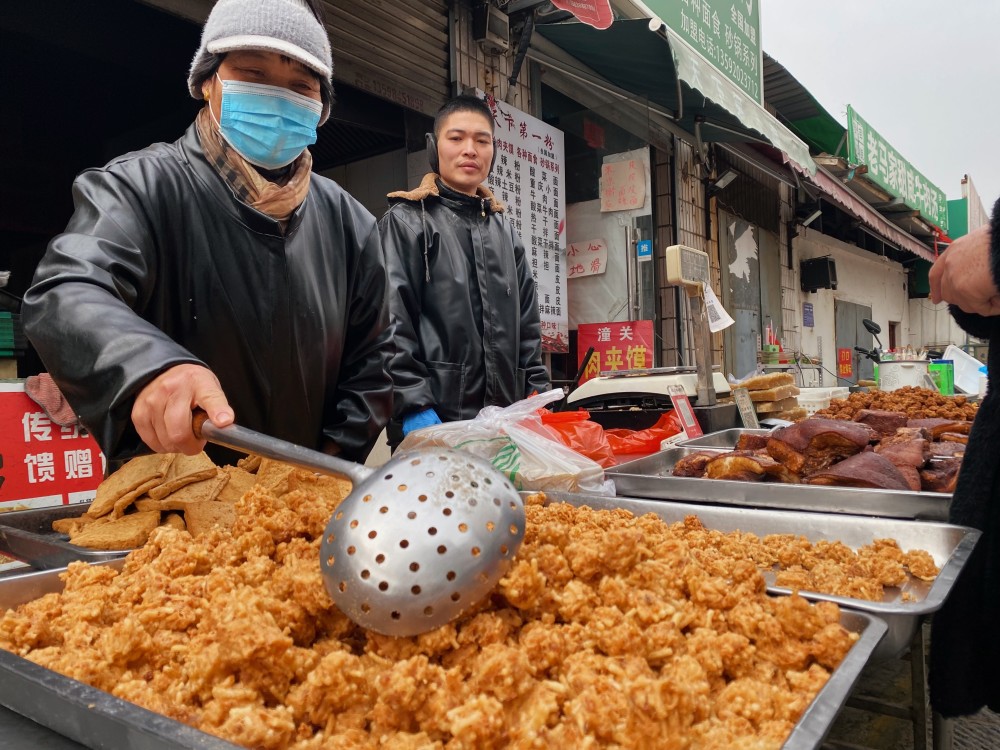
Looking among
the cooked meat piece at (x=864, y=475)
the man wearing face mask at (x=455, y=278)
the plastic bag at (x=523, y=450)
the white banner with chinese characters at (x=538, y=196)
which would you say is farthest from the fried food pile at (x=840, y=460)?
the white banner with chinese characters at (x=538, y=196)

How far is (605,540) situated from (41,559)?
1171 mm

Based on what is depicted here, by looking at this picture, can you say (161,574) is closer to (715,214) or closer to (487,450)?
(487,450)

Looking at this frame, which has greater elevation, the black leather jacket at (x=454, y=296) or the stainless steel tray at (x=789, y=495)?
the black leather jacket at (x=454, y=296)

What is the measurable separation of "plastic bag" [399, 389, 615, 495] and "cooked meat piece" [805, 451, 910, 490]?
0.64 m

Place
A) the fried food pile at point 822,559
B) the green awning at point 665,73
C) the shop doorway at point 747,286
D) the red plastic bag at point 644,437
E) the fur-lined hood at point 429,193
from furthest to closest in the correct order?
the shop doorway at point 747,286, the green awning at point 665,73, the fur-lined hood at point 429,193, the red plastic bag at point 644,437, the fried food pile at point 822,559

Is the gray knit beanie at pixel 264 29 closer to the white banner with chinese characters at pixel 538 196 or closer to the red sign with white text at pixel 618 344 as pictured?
the white banner with chinese characters at pixel 538 196

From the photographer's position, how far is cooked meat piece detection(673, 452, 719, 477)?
221cm

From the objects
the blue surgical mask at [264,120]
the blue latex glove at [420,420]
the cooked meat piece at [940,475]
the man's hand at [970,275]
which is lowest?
the cooked meat piece at [940,475]

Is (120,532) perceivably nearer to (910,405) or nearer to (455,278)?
(455,278)

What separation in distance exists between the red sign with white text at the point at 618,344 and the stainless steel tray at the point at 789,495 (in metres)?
4.23

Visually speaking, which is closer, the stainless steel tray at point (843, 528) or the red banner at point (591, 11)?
the stainless steel tray at point (843, 528)

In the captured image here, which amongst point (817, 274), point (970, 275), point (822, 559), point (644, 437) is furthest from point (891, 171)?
point (822, 559)

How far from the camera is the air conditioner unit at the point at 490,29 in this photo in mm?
5395

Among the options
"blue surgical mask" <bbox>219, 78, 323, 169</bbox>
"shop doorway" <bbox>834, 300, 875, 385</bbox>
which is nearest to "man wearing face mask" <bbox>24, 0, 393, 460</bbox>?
"blue surgical mask" <bbox>219, 78, 323, 169</bbox>
